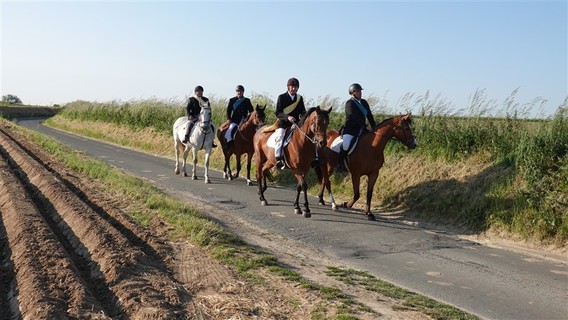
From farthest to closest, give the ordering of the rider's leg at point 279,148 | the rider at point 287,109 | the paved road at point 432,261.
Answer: the rider at point 287,109
the rider's leg at point 279,148
the paved road at point 432,261

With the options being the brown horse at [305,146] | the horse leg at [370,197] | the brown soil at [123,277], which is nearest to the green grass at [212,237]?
the brown soil at [123,277]

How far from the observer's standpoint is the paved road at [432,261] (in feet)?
21.4

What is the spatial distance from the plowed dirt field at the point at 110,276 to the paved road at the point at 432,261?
1977 millimetres

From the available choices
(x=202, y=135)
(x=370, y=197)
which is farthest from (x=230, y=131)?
(x=370, y=197)

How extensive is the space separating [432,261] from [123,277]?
181 inches

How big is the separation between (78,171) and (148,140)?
10.9 meters

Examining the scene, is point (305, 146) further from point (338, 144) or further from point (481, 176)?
point (481, 176)

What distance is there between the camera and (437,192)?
11531 millimetres

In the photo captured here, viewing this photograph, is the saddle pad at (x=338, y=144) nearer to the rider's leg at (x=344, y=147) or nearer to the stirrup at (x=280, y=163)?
the rider's leg at (x=344, y=147)

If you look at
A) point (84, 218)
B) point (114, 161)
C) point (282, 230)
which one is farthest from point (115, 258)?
point (114, 161)

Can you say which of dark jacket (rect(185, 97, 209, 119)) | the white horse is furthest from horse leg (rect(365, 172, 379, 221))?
dark jacket (rect(185, 97, 209, 119))

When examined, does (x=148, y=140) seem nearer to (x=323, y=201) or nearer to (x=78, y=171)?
(x=78, y=171)

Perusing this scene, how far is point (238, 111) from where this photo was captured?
55.5 feet

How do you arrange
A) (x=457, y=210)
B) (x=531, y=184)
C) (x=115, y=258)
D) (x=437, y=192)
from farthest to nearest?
1. (x=437, y=192)
2. (x=457, y=210)
3. (x=531, y=184)
4. (x=115, y=258)
